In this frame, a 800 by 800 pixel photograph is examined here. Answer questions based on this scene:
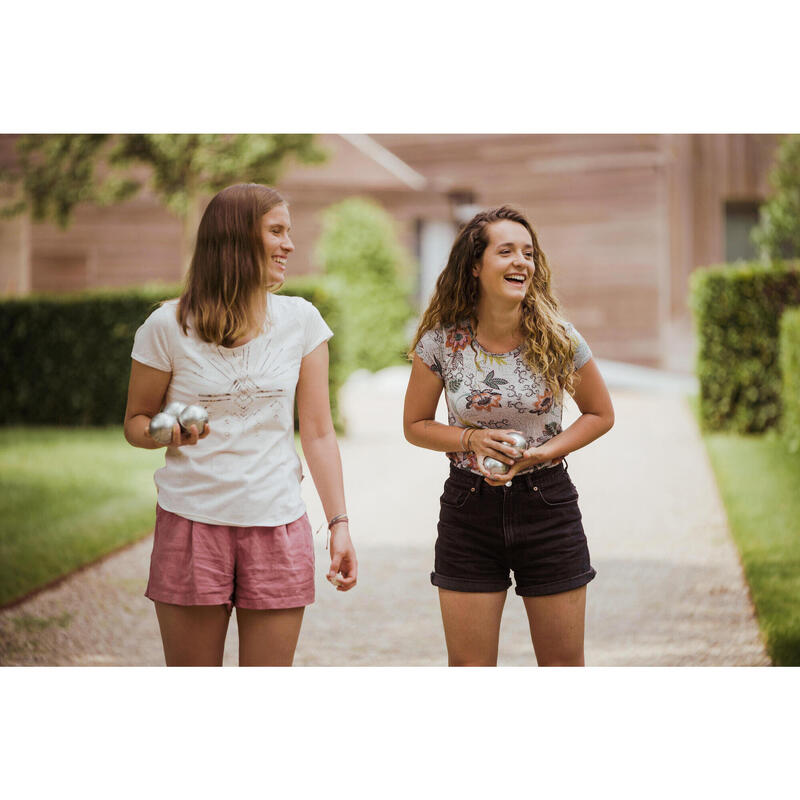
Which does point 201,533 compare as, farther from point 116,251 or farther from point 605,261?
point 605,261

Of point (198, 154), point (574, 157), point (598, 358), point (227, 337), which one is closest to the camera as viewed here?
point (227, 337)

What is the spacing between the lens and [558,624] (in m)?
2.18

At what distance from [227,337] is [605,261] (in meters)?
7.82

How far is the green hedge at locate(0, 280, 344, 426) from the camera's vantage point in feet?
24.5

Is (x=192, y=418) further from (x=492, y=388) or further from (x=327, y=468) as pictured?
(x=492, y=388)

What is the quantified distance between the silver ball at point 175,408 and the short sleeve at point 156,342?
0.07 m

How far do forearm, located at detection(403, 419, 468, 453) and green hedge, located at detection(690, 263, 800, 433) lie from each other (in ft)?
16.3

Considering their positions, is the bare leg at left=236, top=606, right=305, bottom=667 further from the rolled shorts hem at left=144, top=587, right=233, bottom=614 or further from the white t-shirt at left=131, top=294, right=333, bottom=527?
the white t-shirt at left=131, top=294, right=333, bottom=527

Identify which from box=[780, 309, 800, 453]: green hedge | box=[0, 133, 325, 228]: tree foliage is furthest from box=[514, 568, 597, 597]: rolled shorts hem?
box=[0, 133, 325, 228]: tree foliage

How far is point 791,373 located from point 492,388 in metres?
4.45

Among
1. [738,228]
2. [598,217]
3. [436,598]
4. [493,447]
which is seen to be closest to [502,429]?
[493,447]

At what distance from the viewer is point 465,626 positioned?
2182mm

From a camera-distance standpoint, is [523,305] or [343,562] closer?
[343,562]

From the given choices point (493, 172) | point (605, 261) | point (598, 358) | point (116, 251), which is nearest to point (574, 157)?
point (493, 172)
